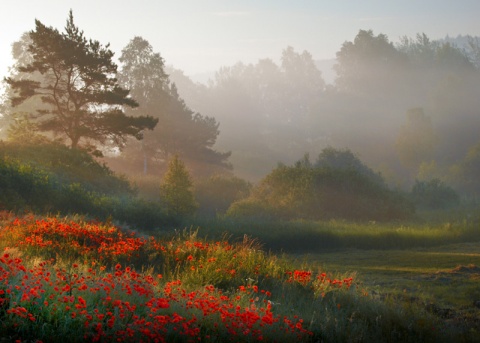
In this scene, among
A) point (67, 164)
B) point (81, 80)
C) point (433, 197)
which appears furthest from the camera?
point (433, 197)

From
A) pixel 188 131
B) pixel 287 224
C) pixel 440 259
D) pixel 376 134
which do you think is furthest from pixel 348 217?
pixel 376 134

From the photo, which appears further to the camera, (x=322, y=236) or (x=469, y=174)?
(x=469, y=174)

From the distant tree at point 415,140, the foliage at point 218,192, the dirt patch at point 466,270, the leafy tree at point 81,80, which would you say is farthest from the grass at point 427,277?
the distant tree at point 415,140

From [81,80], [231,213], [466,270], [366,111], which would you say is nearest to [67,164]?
[81,80]

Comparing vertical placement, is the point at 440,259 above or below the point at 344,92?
below

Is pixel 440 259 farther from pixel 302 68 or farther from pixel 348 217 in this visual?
pixel 302 68

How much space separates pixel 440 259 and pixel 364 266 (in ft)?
10.3

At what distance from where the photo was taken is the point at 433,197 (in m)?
49.7

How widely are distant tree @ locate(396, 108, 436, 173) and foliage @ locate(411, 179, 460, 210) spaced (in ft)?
72.1

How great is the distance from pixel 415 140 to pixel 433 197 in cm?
2490

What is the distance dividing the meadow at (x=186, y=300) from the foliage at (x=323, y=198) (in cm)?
1939

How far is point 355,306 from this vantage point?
1121cm

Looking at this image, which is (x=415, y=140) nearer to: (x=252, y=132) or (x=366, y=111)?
(x=366, y=111)

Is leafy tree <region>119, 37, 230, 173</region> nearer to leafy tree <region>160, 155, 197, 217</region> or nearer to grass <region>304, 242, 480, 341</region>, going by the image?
leafy tree <region>160, 155, 197, 217</region>
